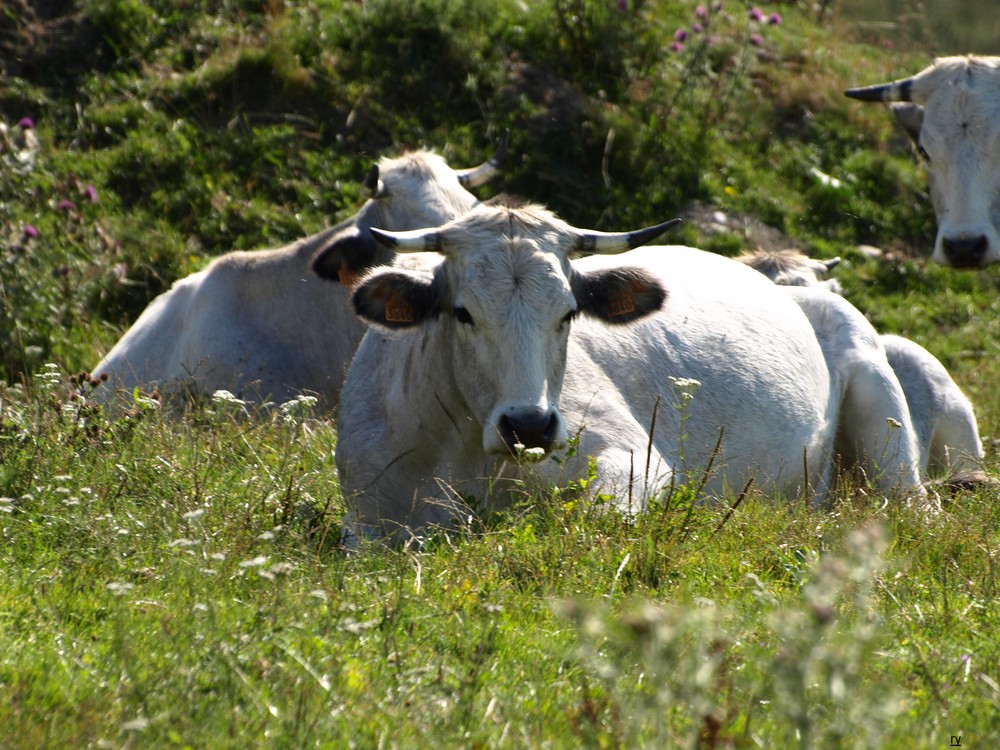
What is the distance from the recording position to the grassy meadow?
343 centimetres

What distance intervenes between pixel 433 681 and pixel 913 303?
10946mm

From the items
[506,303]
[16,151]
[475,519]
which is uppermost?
[506,303]

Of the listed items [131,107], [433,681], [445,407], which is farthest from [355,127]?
[433,681]

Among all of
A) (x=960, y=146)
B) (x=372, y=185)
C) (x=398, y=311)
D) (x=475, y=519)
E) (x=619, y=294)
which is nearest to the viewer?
(x=475, y=519)

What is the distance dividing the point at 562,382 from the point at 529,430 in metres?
0.83

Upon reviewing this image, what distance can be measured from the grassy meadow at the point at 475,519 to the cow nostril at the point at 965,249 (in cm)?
121

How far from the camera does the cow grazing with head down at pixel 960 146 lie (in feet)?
34.1

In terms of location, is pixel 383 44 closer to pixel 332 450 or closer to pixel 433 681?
pixel 332 450

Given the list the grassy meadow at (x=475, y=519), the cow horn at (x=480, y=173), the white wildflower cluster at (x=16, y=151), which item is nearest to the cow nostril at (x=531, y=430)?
the grassy meadow at (x=475, y=519)

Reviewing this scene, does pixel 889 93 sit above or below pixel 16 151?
above

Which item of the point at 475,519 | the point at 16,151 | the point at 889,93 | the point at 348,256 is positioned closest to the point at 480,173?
the point at 348,256

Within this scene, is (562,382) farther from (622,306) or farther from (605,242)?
(605,242)

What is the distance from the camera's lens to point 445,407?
6.19 m

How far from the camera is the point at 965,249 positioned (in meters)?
10.3
